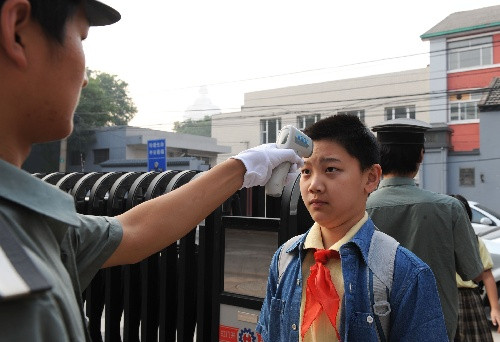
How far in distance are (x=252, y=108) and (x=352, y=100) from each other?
280 inches

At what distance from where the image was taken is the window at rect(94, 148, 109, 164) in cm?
3219

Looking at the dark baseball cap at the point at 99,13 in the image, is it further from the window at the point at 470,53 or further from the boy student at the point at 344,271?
the window at the point at 470,53

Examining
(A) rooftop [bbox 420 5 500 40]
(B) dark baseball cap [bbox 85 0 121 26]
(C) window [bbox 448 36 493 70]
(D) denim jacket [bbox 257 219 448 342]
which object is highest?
(A) rooftop [bbox 420 5 500 40]

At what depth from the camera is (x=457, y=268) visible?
106 inches

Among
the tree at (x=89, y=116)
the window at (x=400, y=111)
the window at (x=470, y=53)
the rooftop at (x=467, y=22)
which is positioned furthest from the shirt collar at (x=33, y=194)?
the tree at (x=89, y=116)

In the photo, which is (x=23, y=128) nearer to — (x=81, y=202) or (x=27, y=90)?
(x=27, y=90)

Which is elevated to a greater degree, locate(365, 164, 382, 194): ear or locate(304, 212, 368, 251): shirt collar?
locate(365, 164, 382, 194): ear

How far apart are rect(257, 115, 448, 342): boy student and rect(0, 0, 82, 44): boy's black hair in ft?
3.75

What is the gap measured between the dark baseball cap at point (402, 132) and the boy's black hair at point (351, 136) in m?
0.98

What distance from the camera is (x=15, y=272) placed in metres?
0.67

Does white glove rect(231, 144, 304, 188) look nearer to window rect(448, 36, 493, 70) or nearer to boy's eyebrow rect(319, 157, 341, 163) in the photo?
boy's eyebrow rect(319, 157, 341, 163)

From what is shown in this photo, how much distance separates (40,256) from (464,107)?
23978 mm

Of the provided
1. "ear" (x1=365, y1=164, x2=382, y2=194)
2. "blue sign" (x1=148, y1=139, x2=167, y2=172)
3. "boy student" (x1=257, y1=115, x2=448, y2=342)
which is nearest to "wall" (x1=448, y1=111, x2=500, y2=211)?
"blue sign" (x1=148, y1=139, x2=167, y2=172)

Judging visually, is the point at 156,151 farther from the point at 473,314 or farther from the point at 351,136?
the point at 351,136
